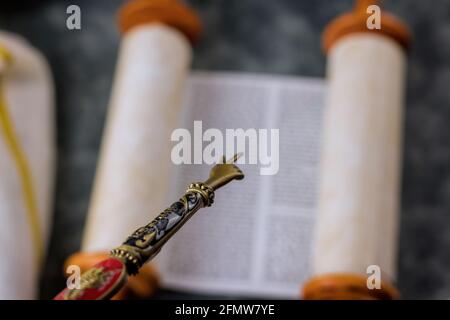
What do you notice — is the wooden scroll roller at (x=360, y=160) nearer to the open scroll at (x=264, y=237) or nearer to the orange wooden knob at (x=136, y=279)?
the open scroll at (x=264, y=237)

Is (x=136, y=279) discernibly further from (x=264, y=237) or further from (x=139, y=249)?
(x=139, y=249)

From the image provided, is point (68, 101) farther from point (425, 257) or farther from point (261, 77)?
point (425, 257)

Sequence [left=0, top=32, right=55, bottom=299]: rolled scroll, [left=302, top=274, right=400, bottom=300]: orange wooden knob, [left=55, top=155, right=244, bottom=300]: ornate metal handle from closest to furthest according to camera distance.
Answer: [left=55, top=155, right=244, bottom=300]: ornate metal handle → [left=302, top=274, right=400, bottom=300]: orange wooden knob → [left=0, top=32, right=55, bottom=299]: rolled scroll

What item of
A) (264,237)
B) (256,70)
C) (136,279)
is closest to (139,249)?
(136,279)

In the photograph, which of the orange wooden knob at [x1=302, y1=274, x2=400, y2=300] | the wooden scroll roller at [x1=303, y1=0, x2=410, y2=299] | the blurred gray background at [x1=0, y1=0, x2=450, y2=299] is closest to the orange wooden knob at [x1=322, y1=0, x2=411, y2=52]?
the wooden scroll roller at [x1=303, y1=0, x2=410, y2=299]

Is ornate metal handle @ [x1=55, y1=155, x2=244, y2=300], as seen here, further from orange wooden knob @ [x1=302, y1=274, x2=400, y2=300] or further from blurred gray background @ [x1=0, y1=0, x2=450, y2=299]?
blurred gray background @ [x1=0, y1=0, x2=450, y2=299]

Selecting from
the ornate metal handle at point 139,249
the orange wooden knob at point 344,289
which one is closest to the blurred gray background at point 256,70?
the orange wooden knob at point 344,289
